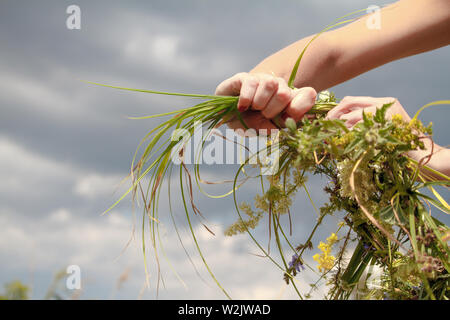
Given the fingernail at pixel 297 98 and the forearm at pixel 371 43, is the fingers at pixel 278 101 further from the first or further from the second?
the forearm at pixel 371 43

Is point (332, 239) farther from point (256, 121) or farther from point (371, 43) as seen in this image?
point (371, 43)

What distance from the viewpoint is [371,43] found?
127 cm

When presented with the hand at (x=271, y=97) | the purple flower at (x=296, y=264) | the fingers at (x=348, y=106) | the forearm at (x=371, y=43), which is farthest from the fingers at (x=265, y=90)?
the forearm at (x=371, y=43)

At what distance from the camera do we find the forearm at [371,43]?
1.24 metres

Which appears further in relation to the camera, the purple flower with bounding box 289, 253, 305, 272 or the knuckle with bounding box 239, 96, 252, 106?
the purple flower with bounding box 289, 253, 305, 272

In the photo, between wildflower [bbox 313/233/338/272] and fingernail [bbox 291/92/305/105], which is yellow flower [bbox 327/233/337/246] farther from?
fingernail [bbox 291/92/305/105]

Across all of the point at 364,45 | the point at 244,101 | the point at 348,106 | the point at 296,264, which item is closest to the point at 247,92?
the point at 244,101

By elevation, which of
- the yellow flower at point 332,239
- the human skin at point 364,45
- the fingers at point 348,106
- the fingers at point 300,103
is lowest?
the yellow flower at point 332,239

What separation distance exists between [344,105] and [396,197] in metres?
0.30

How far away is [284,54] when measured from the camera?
1.18 m

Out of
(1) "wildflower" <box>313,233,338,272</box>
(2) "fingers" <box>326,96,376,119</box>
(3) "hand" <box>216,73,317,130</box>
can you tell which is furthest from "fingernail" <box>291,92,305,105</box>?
(1) "wildflower" <box>313,233,338,272</box>

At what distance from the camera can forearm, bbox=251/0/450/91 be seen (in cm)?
124
